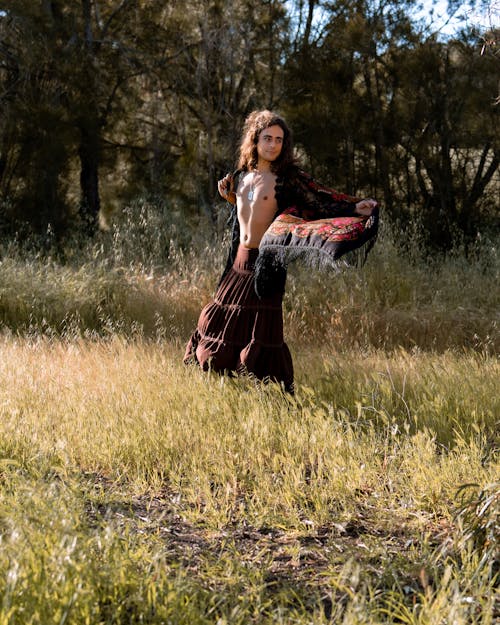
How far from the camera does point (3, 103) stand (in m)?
10.0

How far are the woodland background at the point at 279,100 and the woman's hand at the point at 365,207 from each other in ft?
19.2

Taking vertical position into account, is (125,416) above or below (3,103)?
below

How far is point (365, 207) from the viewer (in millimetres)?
3908

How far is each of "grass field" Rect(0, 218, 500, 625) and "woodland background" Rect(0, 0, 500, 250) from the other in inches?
178

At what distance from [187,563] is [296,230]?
1833mm

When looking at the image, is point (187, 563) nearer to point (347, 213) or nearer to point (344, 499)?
point (344, 499)

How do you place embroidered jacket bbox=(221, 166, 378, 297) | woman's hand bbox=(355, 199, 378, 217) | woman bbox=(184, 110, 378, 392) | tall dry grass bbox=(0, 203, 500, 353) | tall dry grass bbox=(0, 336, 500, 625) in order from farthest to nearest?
tall dry grass bbox=(0, 203, 500, 353) < woman bbox=(184, 110, 378, 392) < woman's hand bbox=(355, 199, 378, 217) < embroidered jacket bbox=(221, 166, 378, 297) < tall dry grass bbox=(0, 336, 500, 625)

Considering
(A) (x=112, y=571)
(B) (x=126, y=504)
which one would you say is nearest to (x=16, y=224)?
(B) (x=126, y=504)

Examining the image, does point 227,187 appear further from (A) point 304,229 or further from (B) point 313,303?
(B) point 313,303

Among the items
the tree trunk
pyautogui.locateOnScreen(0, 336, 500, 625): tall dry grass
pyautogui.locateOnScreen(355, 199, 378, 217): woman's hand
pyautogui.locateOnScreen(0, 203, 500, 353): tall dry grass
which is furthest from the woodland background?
pyautogui.locateOnScreen(355, 199, 378, 217): woman's hand

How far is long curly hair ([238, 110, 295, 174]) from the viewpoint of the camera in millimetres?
4176

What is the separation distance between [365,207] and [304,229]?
0.35 m

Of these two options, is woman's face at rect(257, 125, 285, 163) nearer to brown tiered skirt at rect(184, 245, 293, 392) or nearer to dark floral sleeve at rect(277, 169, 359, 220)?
dark floral sleeve at rect(277, 169, 359, 220)

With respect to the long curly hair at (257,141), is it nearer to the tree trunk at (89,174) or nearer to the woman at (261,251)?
the woman at (261,251)
